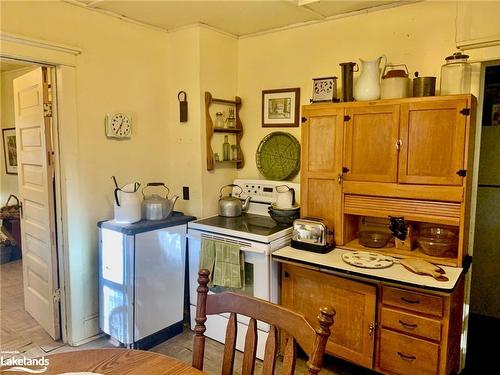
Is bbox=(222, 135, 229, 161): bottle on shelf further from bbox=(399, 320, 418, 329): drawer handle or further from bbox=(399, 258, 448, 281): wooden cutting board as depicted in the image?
bbox=(399, 320, 418, 329): drawer handle

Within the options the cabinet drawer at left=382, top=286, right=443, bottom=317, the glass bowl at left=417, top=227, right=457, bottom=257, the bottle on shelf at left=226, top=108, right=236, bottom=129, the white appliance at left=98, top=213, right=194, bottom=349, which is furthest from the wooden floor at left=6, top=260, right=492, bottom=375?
the bottle on shelf at left=226, top=108, right=236, bottom=129

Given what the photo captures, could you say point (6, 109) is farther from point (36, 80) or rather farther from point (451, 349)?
point (451, 349)

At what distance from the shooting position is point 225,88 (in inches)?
→ 132

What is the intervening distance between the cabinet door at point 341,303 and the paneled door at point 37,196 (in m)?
1.74

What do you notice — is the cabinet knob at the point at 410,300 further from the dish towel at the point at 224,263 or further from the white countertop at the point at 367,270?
the dish towel at the point at 224,263

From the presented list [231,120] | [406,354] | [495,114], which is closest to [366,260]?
[406,354]

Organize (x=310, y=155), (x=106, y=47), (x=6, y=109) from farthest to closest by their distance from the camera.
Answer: (x=6, y=109) → (x=106, y=47) → (x=310, y=155)

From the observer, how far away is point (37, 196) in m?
2.93

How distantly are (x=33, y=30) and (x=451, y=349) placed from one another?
10.5 ft

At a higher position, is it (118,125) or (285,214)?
(118,125)

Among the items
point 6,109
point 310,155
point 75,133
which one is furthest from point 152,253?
point 6,109

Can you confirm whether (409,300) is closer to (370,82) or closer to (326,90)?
(370,82)

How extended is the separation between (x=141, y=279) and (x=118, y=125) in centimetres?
117

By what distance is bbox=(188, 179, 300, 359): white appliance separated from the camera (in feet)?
8.45
